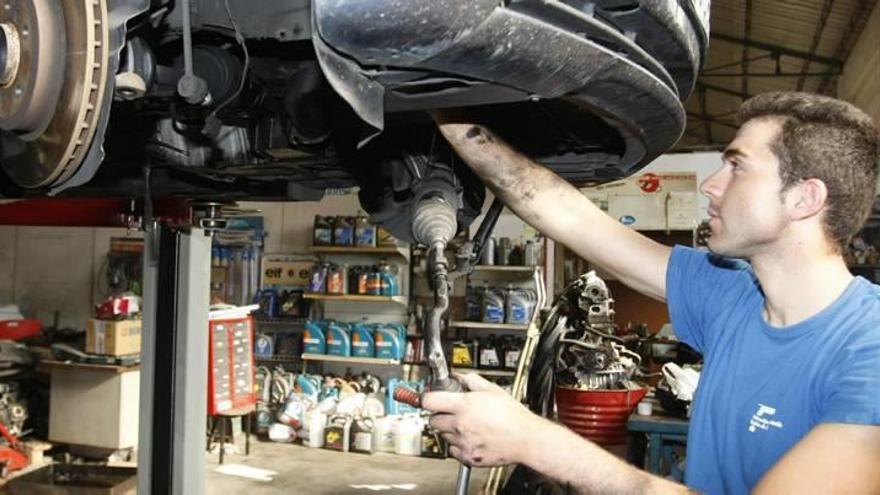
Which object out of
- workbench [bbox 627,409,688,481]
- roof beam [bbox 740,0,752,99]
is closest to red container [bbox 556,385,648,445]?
workbench [bbox 627,409,688,481]

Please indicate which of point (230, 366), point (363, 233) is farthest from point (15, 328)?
point (363, 233)

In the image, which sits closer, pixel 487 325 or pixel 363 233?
pixel 487 325

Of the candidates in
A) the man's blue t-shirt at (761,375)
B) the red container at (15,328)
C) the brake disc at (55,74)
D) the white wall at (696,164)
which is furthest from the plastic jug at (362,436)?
the brake disc at (55,74)

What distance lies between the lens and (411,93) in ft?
3.07

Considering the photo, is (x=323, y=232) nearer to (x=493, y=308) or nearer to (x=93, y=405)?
(x=493, y=308)

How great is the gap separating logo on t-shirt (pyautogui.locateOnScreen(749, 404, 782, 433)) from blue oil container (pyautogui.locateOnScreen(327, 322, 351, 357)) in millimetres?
4652

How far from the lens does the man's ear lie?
1.16 meters

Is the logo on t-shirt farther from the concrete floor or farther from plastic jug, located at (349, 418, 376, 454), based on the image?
plastic jug, located at (349, 418, 376, 454)

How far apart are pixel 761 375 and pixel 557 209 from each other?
47 cm

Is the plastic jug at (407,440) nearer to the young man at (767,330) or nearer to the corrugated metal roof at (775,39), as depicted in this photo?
the young man at (767,330)

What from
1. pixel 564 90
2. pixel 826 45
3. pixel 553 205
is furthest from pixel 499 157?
pixel 826 45

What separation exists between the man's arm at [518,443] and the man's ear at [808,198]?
489 mm

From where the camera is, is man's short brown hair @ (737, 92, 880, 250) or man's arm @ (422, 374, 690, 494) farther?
man's short brown hair @ (737, 92, 880, 250)

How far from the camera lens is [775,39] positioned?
22.3 feet
